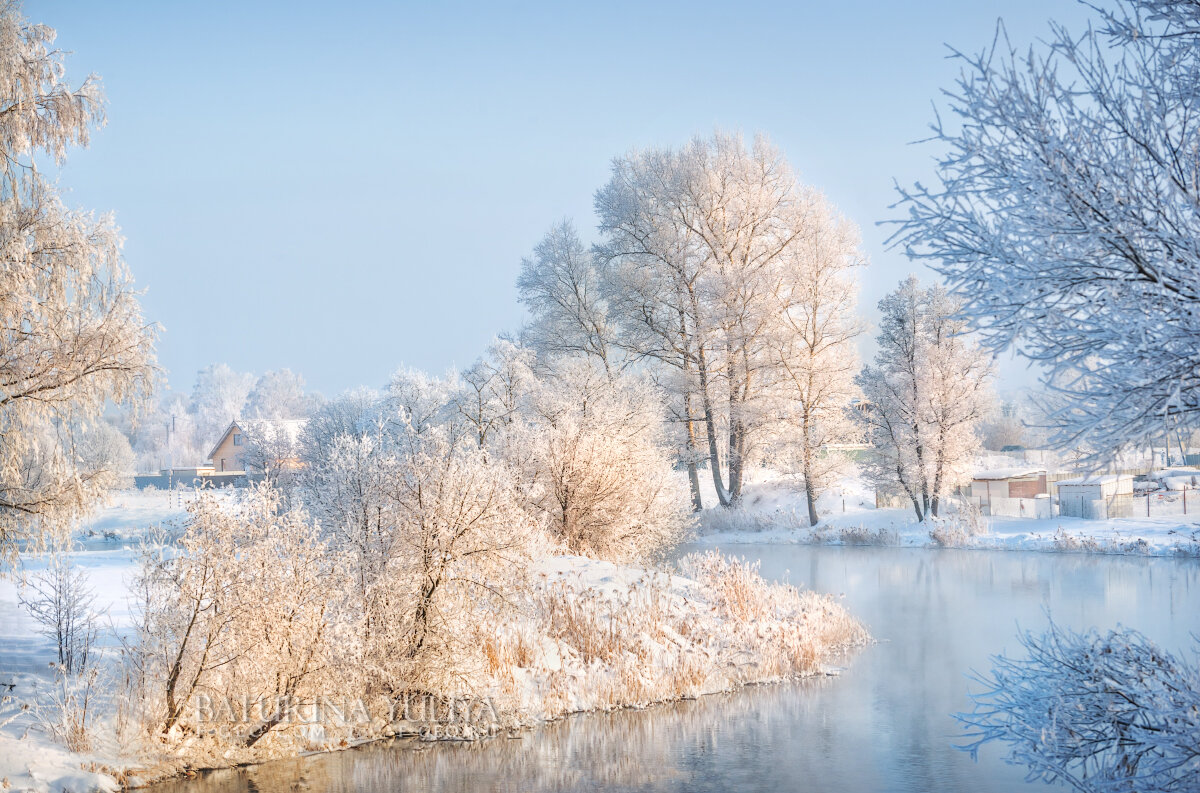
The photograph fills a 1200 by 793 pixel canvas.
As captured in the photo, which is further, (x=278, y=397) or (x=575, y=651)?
(x=278, y=397)

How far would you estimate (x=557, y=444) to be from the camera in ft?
58.7

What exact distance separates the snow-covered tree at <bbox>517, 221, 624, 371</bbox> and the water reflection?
18571 millimetres

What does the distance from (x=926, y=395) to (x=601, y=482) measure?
40.0 feet

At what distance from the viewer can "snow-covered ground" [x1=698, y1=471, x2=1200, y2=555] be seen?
22.8 m

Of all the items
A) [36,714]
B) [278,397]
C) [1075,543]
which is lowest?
[1075,543]

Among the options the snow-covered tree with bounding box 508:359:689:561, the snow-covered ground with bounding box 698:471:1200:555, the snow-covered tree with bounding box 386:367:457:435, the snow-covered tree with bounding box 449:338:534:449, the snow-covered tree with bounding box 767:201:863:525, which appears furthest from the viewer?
the snow-covered tree with bounding box 386:367:457:435

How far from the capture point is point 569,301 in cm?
3234

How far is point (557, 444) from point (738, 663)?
7.40 metres

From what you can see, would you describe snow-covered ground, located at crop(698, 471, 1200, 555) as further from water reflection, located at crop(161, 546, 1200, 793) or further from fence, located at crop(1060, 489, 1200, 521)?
water reflection, located at crop(161, 546, 1200, 793)

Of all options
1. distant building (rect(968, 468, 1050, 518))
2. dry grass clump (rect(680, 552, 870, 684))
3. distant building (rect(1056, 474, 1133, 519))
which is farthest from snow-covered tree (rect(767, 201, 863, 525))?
dry grass clump (rect(680, 552, 870, 684))

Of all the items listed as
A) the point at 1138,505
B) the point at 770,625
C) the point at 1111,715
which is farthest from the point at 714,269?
the point at 1111,715

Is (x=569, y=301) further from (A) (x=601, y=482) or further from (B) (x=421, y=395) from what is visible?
(A) (x=601, y=482)

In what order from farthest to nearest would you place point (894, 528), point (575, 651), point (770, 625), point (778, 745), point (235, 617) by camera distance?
point (894, 528) → point (770, 625) → point (575, 651) → point (778, 745) → point (235, 617)

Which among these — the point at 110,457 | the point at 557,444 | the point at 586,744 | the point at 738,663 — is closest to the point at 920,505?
the point at 557,444
